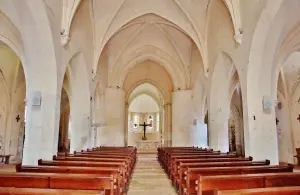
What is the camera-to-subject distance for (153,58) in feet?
54.4

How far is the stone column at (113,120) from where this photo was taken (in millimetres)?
15637

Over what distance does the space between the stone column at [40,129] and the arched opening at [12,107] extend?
7.18 m

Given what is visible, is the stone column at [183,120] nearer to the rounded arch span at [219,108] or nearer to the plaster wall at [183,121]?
the plaster wall at [183,121]

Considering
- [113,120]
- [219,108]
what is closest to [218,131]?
[219,108]

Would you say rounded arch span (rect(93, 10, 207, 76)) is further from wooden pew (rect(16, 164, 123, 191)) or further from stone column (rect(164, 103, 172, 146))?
stone column (rect(164, 103, 172, 146))

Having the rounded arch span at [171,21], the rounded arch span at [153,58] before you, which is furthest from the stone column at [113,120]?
the rounded arch span at [171,21]

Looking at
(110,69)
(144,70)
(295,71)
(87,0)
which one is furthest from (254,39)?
(144,70)

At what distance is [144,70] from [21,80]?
353 inches

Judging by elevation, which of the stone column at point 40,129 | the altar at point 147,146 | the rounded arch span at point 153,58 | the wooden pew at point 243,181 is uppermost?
the rounded arch span at point 153,58

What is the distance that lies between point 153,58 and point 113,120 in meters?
4.71

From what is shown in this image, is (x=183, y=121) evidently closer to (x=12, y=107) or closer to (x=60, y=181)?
(x=12, y=107)

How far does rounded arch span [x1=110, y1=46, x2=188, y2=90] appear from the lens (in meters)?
16.0

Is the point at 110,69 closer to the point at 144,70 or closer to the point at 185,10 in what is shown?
the point at 144,70

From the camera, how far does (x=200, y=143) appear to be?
1509 centimetres
